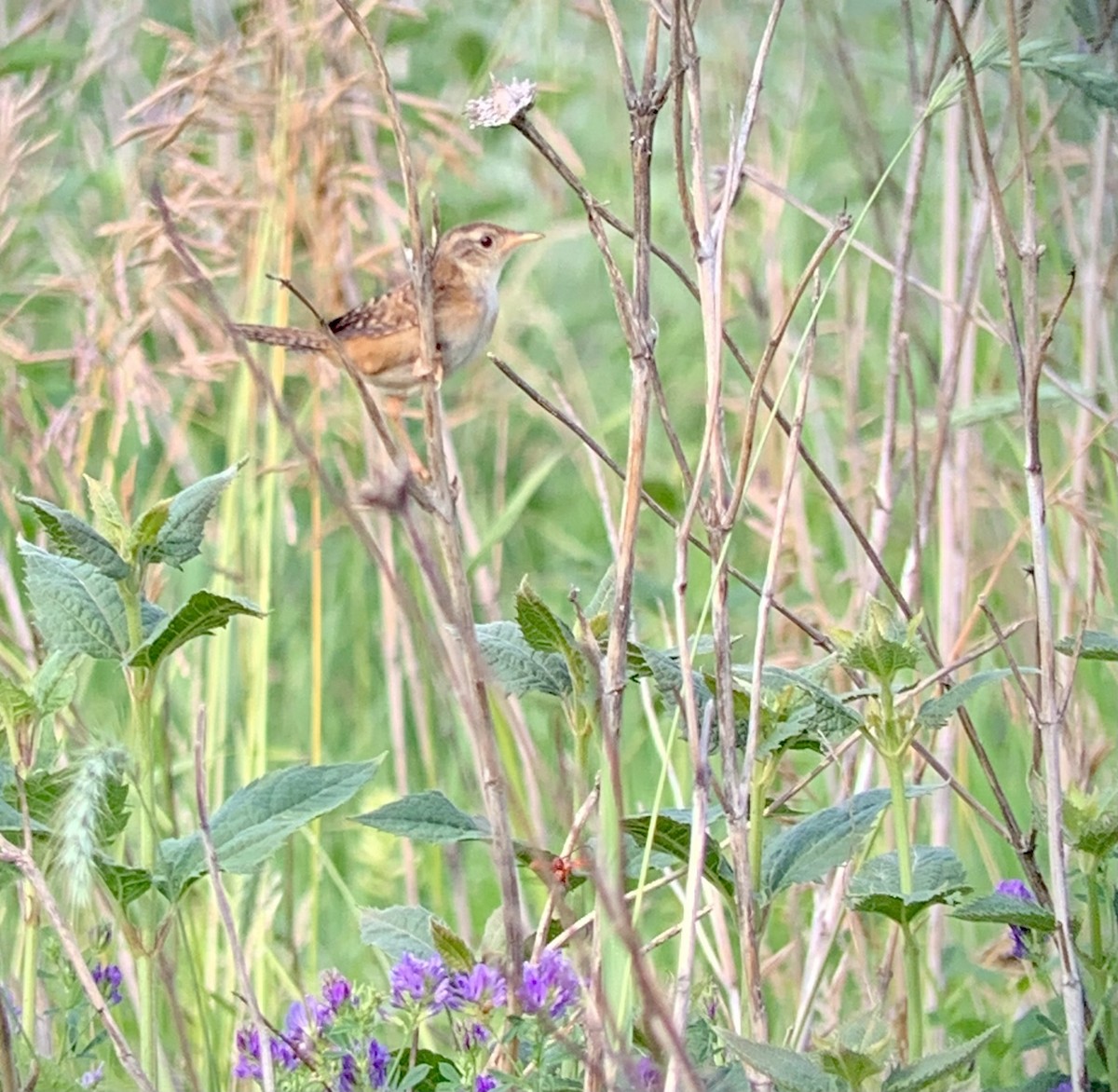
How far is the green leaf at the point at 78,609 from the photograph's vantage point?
133 cm

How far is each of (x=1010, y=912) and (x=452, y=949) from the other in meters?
0.40

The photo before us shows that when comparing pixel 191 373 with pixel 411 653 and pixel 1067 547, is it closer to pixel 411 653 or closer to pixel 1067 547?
pixel 411 653

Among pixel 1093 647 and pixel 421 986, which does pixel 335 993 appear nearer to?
pixel 421 986

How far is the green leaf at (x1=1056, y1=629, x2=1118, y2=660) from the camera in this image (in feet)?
4.49

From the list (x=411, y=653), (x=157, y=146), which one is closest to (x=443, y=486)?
(x=157, y=146)

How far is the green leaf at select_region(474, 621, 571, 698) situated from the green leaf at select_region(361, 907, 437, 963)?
0.64 ft

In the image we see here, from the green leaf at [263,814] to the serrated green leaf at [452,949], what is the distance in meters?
0.12

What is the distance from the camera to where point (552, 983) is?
1281 mm

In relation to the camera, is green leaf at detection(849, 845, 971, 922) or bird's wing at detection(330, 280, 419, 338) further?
bird's wing at detection(330, 280, 419, 338)

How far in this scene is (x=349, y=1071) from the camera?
1.31m

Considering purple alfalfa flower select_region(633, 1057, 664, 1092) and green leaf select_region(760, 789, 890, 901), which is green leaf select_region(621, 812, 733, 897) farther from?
purple alfalfa flower select_region(633, 1057, 664, 1092)

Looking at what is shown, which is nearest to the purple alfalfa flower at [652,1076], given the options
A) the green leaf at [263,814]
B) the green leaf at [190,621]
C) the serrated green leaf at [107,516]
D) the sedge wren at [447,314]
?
the green leaf at [263,814]

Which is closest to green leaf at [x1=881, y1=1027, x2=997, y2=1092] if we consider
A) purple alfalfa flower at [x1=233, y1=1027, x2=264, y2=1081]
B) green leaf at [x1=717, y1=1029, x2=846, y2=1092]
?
green leaf at [x1=717, y1=1029, x2=846, y2=1092]

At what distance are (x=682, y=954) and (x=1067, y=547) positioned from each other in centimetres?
160
